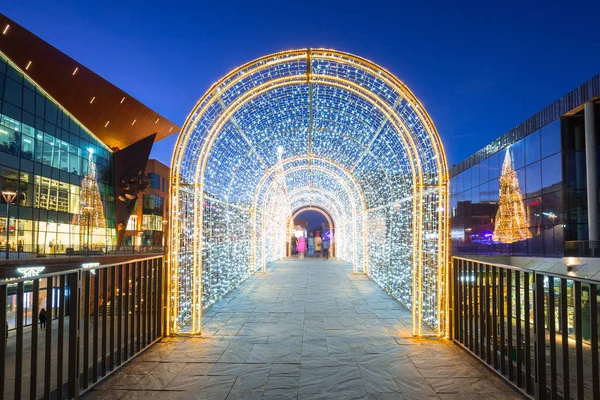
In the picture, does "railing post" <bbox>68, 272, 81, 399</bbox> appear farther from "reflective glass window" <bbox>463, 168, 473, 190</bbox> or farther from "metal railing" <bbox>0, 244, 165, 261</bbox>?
"reflective glass window" <bbox>463, 168, 473, 190</bbox>

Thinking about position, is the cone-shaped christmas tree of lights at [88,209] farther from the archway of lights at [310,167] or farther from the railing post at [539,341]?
the railing post at [539,341]

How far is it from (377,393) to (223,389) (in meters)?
1.34

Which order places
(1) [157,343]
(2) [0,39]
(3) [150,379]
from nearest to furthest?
1. (3) [150,379]
2. (1) [157,343]
3. (2) [0,39]

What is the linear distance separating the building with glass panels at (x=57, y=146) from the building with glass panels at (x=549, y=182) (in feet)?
70.6

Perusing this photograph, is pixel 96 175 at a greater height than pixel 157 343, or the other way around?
pixel 96 175

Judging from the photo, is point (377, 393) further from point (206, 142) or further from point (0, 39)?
point (0, 39)

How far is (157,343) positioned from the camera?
5797mm

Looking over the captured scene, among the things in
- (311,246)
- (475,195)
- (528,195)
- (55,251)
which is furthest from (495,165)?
(55,251)

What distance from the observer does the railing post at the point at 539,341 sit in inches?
144

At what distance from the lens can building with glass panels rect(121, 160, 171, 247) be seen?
47188 millimetres

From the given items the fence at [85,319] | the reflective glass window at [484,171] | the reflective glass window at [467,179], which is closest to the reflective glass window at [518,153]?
the reflective glass window at [484,171]

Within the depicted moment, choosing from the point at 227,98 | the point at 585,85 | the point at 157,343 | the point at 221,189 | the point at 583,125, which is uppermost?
the point at 585,85

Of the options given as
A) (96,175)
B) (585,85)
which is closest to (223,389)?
(585,85)

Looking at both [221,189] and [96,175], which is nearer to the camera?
[221,189]
